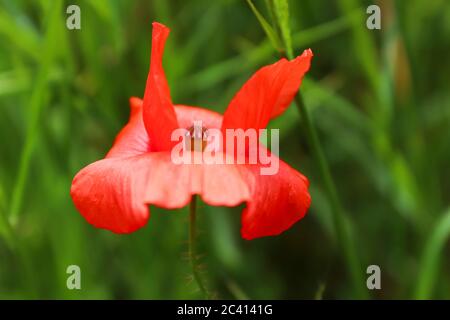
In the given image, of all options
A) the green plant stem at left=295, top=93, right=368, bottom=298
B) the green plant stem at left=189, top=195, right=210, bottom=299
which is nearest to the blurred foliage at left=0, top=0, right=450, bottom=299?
the green plant stem at left=295, top=93, right=368, bottom=298

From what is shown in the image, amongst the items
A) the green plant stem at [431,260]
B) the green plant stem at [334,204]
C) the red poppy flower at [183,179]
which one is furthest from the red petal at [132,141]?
the green plant stem at [431,260]

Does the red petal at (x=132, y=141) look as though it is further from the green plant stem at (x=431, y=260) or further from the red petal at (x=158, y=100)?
the green plant stem at (x=431, y=260)

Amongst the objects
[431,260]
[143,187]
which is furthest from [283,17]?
[431,260]

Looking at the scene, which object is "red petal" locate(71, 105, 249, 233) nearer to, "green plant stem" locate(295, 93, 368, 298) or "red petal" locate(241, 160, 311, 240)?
"red petal" locate(241, 160, 311, 240)
